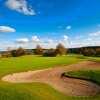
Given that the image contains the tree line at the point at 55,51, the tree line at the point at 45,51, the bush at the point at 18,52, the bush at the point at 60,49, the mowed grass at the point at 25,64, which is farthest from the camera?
the bush at the point at 18,52

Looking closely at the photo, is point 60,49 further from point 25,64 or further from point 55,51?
point 25,64

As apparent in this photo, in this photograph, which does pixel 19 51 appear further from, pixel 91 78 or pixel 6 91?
pixel 6 91

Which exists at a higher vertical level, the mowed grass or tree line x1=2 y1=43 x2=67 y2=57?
tree line x1=2 y1=43 x2=67 y2=57

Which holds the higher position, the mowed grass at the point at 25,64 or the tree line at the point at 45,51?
the tree line at the point at 45,51

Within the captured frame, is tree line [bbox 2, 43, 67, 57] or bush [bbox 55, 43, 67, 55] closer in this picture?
tree line [bbox 2, 43, 67, 57]

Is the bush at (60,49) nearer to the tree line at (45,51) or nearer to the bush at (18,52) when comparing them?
the tree line at (45,51)

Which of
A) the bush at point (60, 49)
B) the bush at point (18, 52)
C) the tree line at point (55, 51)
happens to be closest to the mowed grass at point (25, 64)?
the tree line at point (55, 51)

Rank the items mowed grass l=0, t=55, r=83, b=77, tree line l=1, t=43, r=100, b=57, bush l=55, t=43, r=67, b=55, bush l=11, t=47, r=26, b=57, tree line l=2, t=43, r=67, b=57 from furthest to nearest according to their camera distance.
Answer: bush l=11, t=47, r=26, b=57, bush l=55, t=43, r=67, b=55, tree line l=2, t=43, r=67, b=57, tree line l=1, t=43, r=100, b=57, mowed grass l=0, t=55, r=83, b=77

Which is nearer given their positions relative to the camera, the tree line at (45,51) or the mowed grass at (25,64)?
the mowed grass at (25,64)

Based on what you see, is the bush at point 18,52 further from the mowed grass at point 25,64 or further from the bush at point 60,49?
the mowed grass at point 25,64

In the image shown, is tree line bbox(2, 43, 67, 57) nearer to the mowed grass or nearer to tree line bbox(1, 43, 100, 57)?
tree line bbox(1, 43, 100, 57)

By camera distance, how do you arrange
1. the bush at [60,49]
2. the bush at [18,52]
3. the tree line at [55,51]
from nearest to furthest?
the tree line at [55,51] < the bush at [60,49] < the bush at [18,52]

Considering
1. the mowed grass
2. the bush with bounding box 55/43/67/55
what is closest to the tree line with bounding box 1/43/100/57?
the bush with bounding box 55/43/67/55

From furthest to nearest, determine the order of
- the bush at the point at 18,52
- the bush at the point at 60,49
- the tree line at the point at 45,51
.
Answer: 1. the bush at the point at 18,52
2. the bush at the point at 60,49
3. the tree line at the point at 45,51
